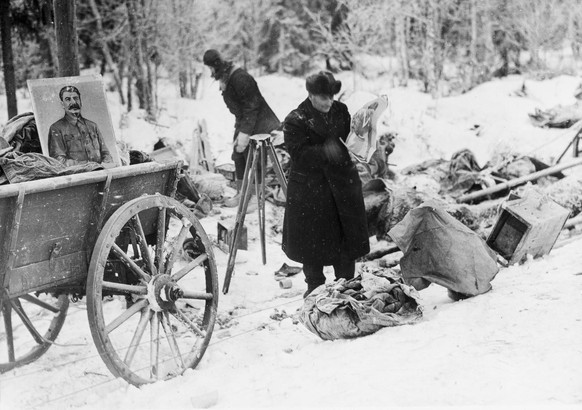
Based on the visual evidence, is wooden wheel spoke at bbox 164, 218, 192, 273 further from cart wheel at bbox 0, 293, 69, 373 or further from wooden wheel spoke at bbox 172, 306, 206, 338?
cart wheel at bbox 0, 293, 69, 373

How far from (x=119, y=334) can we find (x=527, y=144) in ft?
34.2

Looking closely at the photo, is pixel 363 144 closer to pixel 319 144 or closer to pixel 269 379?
pixel 319 144

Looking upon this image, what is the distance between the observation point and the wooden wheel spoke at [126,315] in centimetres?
354

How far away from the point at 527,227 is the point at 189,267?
311 cm

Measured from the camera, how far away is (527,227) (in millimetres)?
5770

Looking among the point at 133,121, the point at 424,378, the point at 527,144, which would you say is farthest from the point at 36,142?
the point at 133,121

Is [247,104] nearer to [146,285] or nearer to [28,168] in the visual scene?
[146,285]

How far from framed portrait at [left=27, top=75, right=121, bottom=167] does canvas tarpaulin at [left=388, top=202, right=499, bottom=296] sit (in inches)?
90.5

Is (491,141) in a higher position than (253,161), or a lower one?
lower

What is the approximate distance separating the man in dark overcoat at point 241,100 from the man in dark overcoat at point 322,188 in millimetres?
2564

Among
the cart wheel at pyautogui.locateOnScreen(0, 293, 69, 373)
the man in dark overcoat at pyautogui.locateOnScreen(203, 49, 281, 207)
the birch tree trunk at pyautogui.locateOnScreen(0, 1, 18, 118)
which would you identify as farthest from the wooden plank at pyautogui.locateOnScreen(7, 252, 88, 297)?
the birch tree trunk at pyautogui.locateOnScreen(0, 1, 18, 118)

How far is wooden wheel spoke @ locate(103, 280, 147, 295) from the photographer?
363 cm

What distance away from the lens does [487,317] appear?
427cm

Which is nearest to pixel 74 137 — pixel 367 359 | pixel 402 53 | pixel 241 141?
pixel 367 359
